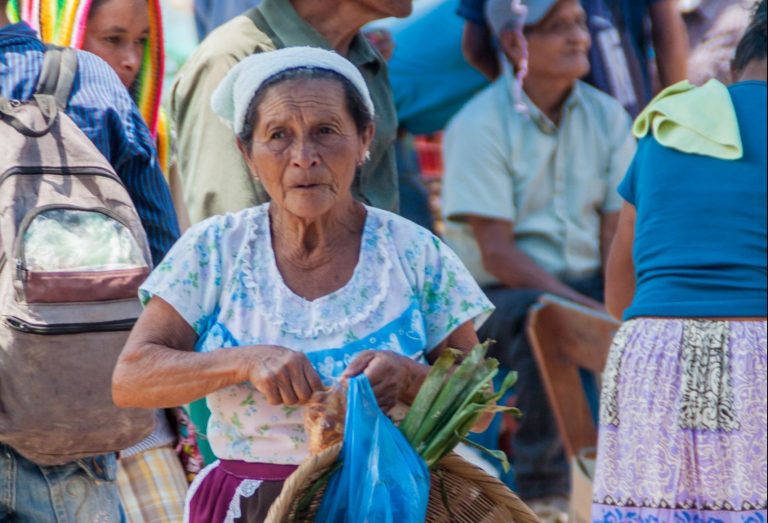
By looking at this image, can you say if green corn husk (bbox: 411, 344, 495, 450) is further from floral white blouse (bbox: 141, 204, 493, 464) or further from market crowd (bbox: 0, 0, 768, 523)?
floral white blouse (bbox: 141, 204, 493, 464)

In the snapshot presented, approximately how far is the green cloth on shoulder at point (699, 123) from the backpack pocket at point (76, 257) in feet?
5.50

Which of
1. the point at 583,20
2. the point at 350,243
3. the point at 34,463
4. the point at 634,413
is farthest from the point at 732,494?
the point at 583,20

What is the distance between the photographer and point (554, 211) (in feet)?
20.0

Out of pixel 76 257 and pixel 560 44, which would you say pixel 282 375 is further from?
pixel 560 44

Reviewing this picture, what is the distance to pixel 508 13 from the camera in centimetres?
625

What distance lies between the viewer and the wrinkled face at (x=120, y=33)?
13.3ft

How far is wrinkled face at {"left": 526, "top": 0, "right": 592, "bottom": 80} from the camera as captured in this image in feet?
20.3

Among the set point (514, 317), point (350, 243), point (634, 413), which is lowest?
point (514, 317)

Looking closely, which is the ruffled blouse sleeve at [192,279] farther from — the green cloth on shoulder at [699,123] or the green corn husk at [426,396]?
the green cloth on shoulder at [699,123]

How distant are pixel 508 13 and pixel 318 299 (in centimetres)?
347

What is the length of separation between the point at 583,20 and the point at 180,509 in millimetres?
3092

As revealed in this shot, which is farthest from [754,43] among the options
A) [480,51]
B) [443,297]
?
[480,51]

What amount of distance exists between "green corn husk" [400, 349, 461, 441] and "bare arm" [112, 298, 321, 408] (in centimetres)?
20

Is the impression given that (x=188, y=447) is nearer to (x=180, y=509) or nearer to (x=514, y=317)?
(x=180, y=509)
